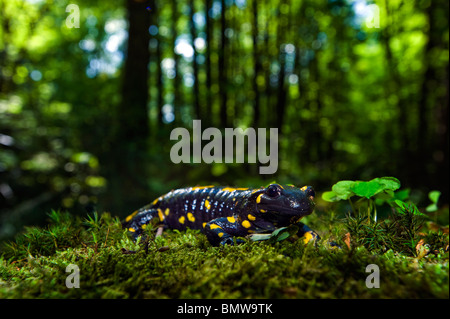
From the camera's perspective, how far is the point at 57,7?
17766mm

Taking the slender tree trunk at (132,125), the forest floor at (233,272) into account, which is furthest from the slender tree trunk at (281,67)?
the forest floor at (233,272)

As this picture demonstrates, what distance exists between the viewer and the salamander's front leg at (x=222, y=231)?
8.81ft

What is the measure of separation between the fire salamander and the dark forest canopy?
4073mm

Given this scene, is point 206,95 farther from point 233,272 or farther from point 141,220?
point 233,272

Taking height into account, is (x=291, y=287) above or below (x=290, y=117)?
below

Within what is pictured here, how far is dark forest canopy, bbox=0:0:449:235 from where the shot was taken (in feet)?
28.5

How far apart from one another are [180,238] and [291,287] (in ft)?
4.45

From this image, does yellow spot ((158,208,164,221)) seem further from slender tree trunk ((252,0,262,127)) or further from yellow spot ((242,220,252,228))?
slender tree trunk ((252,0,262,127))

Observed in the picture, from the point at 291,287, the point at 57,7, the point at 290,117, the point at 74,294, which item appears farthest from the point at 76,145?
the point at 290,117

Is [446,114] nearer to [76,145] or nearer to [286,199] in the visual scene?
[286,199]

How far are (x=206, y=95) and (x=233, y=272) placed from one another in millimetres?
10207

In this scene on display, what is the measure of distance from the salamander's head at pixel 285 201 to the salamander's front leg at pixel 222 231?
0.34 meters

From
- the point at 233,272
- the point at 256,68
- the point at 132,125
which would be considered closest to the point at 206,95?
the point at 132,125

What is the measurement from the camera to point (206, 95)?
11.7 meters
